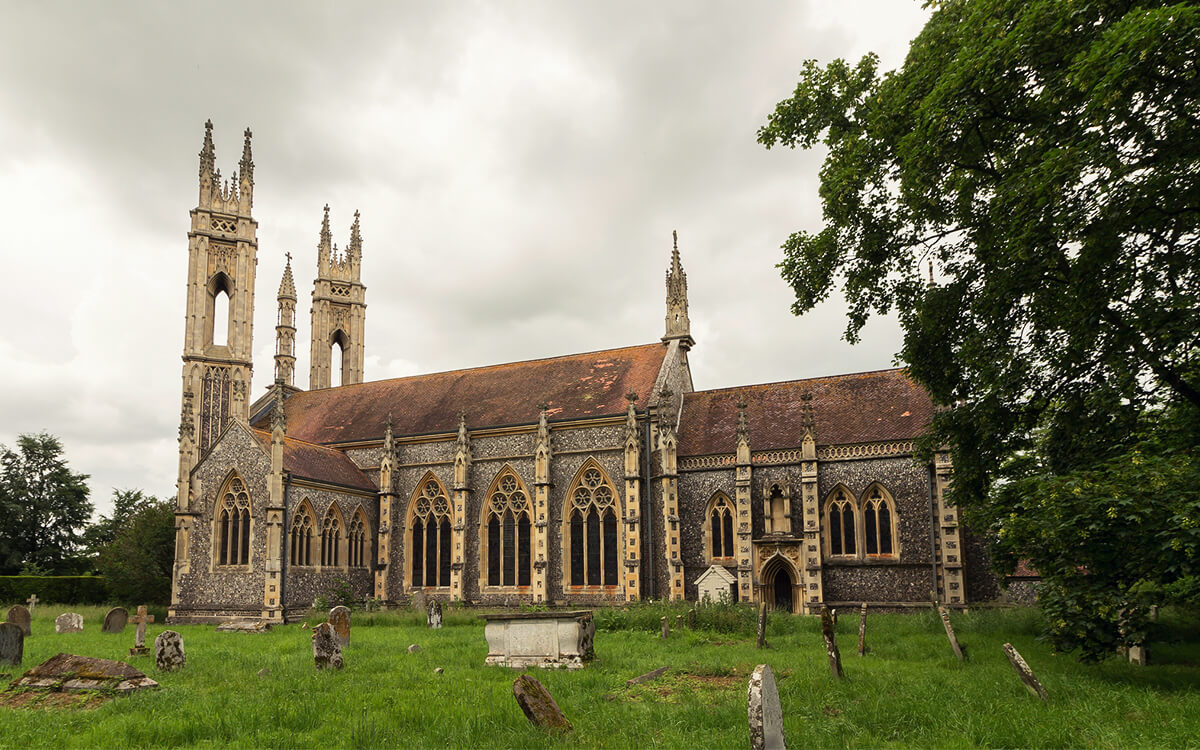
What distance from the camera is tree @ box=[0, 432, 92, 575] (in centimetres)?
4597

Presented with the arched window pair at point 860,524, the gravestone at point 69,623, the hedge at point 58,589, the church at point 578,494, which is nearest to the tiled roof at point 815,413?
the church at point 578,494

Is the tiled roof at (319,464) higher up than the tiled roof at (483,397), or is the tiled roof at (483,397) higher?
the tiled roof at (483,397)

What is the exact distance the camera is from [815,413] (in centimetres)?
2830

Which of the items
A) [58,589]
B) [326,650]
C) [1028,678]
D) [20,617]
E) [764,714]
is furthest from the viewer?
[58,589]

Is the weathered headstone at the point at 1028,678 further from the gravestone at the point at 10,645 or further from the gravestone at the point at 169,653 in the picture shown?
the gravestone at the point at 10,645

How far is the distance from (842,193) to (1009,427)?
5448mm

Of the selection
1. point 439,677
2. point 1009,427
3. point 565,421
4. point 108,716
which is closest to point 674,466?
point 565,421

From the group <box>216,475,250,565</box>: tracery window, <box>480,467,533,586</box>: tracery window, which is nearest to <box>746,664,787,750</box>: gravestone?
<box>480,467,533,586</box>: tracery window

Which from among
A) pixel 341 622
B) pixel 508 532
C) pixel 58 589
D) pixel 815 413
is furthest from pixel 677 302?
pixel 58 589

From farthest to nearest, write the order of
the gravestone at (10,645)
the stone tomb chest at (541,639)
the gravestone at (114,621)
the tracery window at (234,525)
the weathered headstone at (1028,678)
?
the tracery window at (234,525), the gravestone at (114,621), the gravestone at (10,645), the stone tomb chest at (541,639), the weathered headstone at (1028,678)

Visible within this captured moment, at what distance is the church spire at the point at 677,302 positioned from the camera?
32594 millimetres

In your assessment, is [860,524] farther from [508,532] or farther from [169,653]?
[169,653]

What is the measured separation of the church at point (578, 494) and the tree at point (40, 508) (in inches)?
802

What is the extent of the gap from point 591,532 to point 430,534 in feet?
22.6
